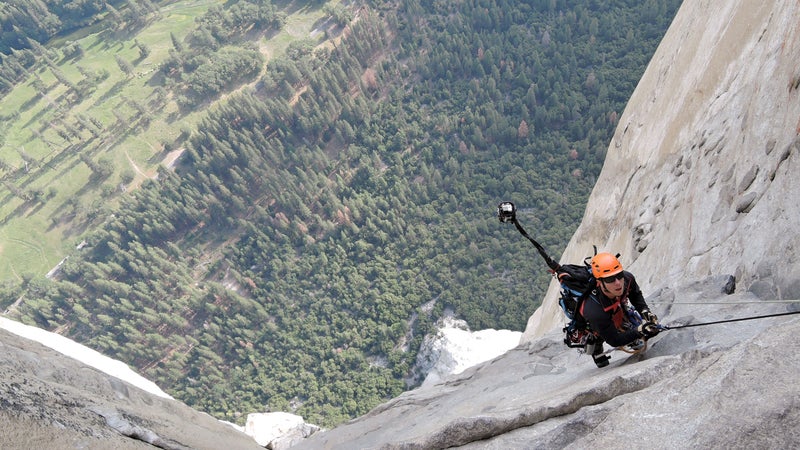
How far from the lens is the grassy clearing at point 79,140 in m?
129

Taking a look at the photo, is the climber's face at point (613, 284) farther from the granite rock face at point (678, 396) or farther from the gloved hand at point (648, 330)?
the granite rock face at point (678, 396)

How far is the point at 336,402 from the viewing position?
84625 millimetres

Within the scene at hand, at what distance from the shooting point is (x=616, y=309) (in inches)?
374

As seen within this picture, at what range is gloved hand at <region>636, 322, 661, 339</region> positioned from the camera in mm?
8867

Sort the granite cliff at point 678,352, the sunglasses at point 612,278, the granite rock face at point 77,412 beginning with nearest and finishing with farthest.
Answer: the granite cliff at point 678,352 → the granite rock face at point 77,412 → the sunglasses at point 612,278

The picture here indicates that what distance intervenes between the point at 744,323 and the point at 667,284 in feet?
18.7

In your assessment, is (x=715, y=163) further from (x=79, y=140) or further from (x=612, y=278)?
(x=79, y=140)

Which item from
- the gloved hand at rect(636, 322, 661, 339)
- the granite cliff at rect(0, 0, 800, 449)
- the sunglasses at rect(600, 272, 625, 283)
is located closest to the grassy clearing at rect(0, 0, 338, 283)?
the granite cliff at rect(0, 0, 800, 449)

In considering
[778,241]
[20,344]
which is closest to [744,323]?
[778,241]

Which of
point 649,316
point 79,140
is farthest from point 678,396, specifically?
point 79,140

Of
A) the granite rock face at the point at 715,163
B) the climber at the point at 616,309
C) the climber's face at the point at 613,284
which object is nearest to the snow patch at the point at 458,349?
the granite rock face at the point at 715,163

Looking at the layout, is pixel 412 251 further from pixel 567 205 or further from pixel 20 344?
pixel 20 344

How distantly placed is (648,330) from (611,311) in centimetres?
74

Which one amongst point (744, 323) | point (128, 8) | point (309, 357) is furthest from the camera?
point (128, 8)
